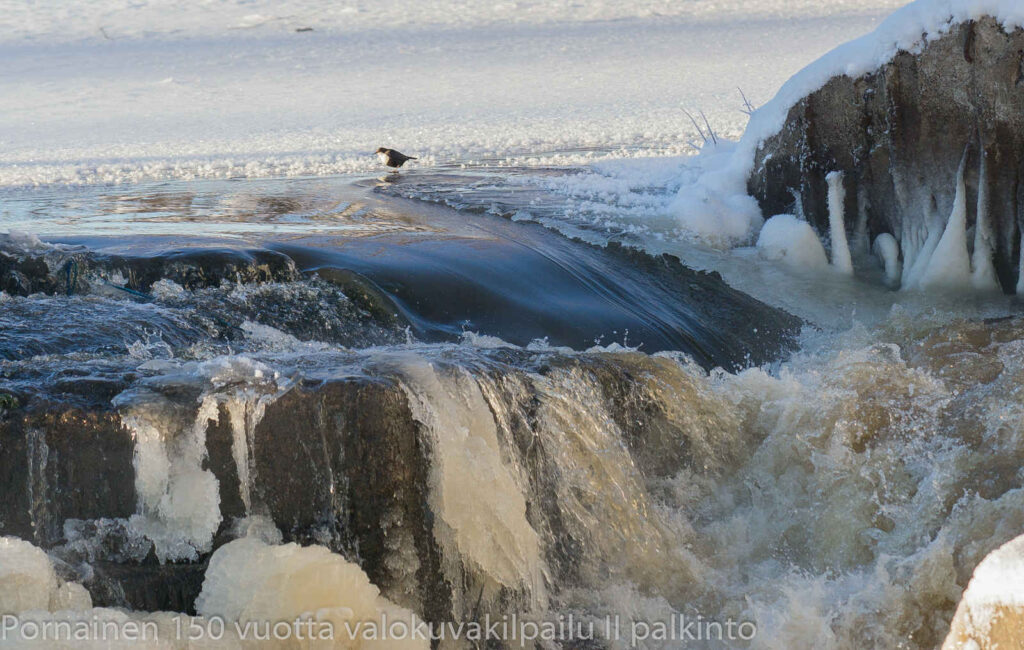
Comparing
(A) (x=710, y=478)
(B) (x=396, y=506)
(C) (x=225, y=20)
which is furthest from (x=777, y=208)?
(C) (x=225, y=20)

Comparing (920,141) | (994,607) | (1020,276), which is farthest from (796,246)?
(994,607)

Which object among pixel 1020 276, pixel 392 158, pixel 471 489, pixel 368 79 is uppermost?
pixel 368 79

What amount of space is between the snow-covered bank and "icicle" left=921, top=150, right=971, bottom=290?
4.37 m

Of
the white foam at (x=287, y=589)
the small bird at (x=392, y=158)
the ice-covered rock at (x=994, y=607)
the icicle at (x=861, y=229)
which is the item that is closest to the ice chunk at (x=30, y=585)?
the white foam at (x=287, y=589)

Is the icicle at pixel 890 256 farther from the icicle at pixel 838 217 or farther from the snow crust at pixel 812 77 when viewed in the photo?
the snow crust at pixel 812 77

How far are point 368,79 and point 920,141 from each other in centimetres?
1062

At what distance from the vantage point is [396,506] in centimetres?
313

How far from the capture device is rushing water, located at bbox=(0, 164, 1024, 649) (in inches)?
114

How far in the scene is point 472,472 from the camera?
321 centimetres

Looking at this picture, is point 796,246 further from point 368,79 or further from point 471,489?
point 368,79

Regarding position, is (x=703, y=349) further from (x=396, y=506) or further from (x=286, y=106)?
(x=286, y=106)

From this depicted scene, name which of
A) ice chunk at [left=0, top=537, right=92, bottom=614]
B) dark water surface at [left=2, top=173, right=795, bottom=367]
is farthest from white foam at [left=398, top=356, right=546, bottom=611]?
dark water surface at [left=2, top=173, right=795, bottom=367]

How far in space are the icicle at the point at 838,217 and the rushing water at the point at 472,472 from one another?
1878 millimetres

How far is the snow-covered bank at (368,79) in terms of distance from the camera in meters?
10.6
